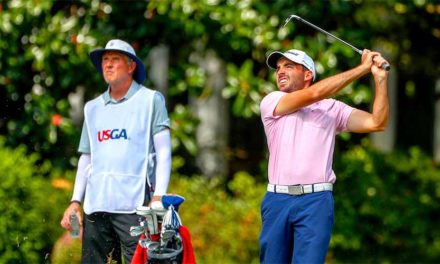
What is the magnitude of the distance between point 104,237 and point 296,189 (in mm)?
1430

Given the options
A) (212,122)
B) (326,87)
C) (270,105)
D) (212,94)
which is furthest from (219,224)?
(326,87)

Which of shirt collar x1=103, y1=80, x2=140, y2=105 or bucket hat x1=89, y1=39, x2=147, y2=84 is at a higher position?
bucket hat x1=89, y1=39, x2=147, y2=84

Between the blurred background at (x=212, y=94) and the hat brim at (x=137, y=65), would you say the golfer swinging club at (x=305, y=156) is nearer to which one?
the hat brim at (x=137, y=65)

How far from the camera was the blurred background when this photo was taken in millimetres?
12188

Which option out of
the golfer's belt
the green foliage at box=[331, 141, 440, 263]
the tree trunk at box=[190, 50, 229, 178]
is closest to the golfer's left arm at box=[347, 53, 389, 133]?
the golfer's belt

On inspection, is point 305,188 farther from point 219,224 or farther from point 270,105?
point 219,224

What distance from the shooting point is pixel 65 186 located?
39.0 feet

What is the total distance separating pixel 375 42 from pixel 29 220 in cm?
514

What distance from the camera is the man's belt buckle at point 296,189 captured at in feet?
24.3

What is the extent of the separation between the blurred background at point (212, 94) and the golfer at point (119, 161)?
2.69 m

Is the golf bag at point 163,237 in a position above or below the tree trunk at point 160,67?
below

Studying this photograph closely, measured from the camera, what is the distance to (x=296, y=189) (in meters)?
7.41

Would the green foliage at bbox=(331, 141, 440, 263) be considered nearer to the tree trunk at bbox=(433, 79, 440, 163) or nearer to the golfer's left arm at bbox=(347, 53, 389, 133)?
the tree trunk at bbox=(433, 79, 440, 163)

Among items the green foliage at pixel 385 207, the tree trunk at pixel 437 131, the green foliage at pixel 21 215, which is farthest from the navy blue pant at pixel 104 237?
the tree trunk at pixel 437 131
